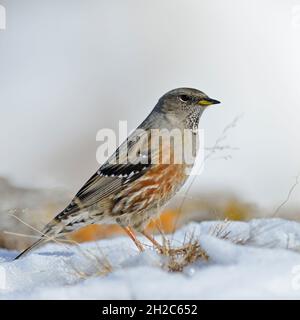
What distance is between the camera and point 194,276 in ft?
10.8

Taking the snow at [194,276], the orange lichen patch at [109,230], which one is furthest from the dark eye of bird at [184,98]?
the orange lichen patch at [109,230]

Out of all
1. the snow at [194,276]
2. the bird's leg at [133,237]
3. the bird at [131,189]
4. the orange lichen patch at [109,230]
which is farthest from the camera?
the orange lichen patch at [109,230]

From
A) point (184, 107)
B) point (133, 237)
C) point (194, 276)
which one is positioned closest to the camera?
point (194, 276)

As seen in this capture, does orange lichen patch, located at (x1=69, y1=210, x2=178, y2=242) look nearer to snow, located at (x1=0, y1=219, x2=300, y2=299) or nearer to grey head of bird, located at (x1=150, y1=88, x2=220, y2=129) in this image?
grey head of bird, located at (x1=150, y1=88, x2=220, y2=129)

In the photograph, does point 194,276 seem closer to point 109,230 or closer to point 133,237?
point 133,237

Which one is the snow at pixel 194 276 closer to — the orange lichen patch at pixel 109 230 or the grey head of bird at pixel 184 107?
the grey head of bird at pixel 184 107

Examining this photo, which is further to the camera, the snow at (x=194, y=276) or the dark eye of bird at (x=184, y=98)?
the dark eye of bird at (x=184, y=98)

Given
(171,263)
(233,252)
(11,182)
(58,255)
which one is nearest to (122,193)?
(58,255)

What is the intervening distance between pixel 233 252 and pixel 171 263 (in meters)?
0.40

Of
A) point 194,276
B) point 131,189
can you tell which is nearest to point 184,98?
point 131,189

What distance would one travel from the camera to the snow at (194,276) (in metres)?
3.12

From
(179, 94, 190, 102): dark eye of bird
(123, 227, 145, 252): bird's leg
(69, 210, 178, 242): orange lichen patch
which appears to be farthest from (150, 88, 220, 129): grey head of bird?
(69, 210, 178, 242): orange lichen patch
